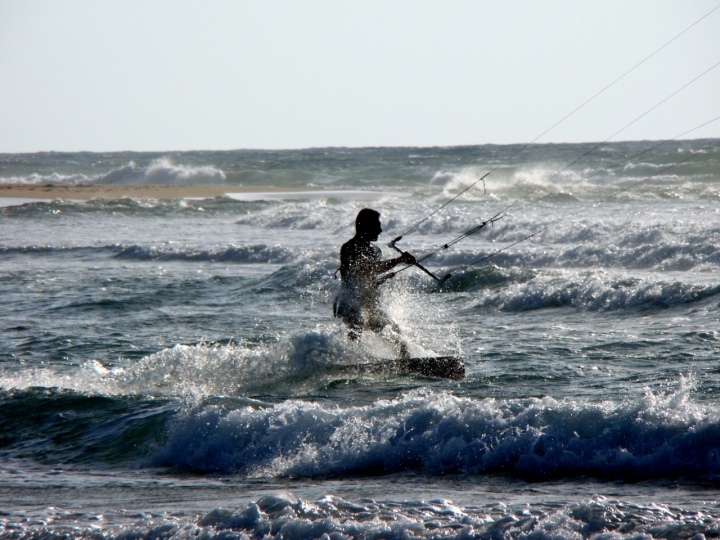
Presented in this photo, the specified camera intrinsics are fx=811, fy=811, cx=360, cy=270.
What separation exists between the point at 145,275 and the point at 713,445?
44.7ft

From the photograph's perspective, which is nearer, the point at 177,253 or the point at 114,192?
the point at 177,253

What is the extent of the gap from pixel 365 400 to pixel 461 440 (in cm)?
178

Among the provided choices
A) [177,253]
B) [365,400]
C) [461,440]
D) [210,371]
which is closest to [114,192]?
[177,253]

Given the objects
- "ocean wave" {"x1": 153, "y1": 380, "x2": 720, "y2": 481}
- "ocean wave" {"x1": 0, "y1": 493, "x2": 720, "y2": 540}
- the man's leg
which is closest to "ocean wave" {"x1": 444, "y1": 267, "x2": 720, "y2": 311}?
the man's leg

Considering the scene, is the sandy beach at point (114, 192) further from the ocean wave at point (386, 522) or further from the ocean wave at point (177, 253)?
the ocean wave at point (386, 522)

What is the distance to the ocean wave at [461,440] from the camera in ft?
18.5

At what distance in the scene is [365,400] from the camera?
302 inches

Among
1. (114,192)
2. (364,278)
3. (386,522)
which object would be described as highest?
(364,278)

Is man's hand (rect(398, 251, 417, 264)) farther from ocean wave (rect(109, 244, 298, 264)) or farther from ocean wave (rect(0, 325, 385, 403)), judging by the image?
ocean wave (rect(109, 244, 298, 264))

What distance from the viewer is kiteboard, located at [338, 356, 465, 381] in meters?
8.45

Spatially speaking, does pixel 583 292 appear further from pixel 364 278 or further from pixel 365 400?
pixel 365 400

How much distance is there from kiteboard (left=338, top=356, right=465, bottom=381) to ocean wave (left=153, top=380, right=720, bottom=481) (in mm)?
1772

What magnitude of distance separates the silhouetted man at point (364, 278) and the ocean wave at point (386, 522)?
3626 millimetres

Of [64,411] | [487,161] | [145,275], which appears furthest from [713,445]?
[487,161]
